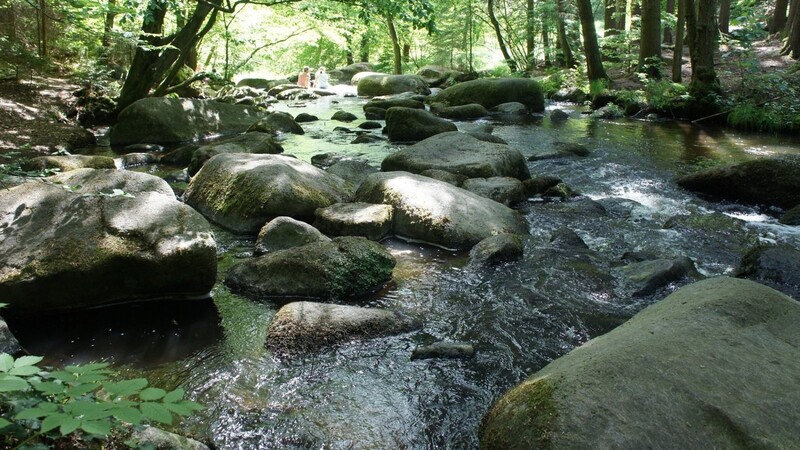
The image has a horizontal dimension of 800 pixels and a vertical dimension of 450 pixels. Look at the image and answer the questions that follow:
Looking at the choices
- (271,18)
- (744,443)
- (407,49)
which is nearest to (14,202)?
(744,443)

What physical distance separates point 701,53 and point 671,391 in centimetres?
1438

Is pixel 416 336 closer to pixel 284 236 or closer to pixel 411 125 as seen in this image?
pixel 284 236

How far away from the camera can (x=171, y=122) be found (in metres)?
12.4

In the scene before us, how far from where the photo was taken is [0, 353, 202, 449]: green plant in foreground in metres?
1.56

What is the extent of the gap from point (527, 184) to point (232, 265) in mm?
4363

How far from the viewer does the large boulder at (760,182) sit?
7645 millimetres

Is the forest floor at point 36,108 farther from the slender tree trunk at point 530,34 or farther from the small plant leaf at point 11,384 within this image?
the slender tree trunk at point 530,34

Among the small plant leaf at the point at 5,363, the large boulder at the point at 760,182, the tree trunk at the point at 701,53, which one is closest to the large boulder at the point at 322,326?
the small plant leaf at the point at 5,363

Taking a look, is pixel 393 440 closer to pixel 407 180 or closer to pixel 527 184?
pixel 407 180

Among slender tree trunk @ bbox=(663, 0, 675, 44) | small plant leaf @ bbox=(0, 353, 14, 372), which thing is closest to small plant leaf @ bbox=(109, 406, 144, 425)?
small plant leaf @ bbox=(0, 353, 14, 372)

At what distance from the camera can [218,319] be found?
15.1 feet

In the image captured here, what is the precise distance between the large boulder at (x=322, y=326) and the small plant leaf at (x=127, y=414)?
248 cm

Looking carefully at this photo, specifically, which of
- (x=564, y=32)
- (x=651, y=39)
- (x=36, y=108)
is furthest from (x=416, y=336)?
(x=564, y=32)

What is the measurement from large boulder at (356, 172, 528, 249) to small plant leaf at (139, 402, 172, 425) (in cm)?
470
